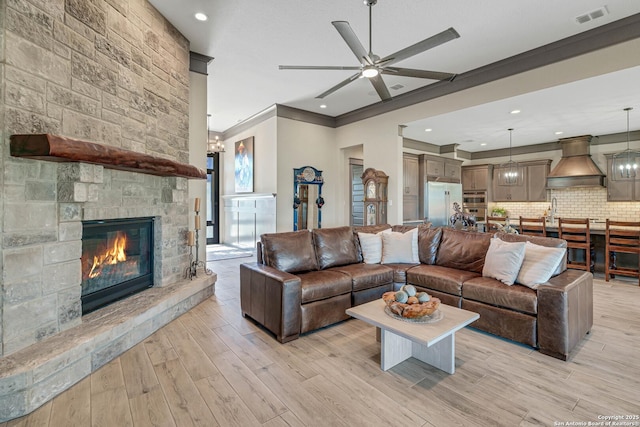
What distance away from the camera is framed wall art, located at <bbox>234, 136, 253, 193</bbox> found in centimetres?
731

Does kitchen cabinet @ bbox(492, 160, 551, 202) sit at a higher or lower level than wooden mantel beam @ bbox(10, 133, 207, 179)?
higher

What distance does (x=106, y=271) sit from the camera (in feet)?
9.16

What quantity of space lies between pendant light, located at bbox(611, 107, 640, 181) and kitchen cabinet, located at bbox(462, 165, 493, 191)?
2.56 metres

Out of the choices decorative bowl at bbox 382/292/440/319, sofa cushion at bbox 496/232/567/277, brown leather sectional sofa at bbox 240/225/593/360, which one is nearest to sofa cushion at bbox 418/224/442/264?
brown leather sectional sofa at bbox 240/225/593/360

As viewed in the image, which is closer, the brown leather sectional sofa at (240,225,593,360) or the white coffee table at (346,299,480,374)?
the white coffee table at (346,299,480,374)

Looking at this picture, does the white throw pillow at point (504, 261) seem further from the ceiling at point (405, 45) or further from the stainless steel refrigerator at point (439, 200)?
the stainless steel refrigerator at point (439, 200)

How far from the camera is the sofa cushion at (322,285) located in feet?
9.48

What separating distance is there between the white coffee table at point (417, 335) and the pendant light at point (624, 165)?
18.8 ft

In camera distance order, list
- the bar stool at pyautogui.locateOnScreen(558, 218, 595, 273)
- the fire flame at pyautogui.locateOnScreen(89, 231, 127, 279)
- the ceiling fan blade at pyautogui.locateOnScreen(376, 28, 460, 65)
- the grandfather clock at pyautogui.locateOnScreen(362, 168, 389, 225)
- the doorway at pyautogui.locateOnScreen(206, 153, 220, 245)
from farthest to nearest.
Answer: the doorway at pyautogui.locateOnScreen(206, 153, 220, 245), the grandfather clock at pyautogui.locateOnScreen(362, 168, 389, 225), the bar stool at pyautogui.locateOnScreen(558, 218, 595, 273), the fire flame at pyautogui.locateOnScreen(89, 231, 127, 279), the ceiling fan blade at pyautogui.locateOnScreen(376, 28, 460, 65)

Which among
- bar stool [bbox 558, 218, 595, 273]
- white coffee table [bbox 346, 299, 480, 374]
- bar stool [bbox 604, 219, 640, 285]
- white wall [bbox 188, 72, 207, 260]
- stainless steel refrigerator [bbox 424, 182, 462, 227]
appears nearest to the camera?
white coffee table [bbox 346, 299, 480, 374]

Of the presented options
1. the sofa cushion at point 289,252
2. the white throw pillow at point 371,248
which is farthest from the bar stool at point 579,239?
the sofa cushion at point 289,252

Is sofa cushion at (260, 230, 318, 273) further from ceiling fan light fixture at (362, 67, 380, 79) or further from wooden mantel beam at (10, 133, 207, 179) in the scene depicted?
ceiling fan light fixture at (362, 67, 380, 79)

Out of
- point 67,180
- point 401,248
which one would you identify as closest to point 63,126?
point 67,180

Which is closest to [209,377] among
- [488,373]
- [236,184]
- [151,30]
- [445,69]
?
[488,373]
